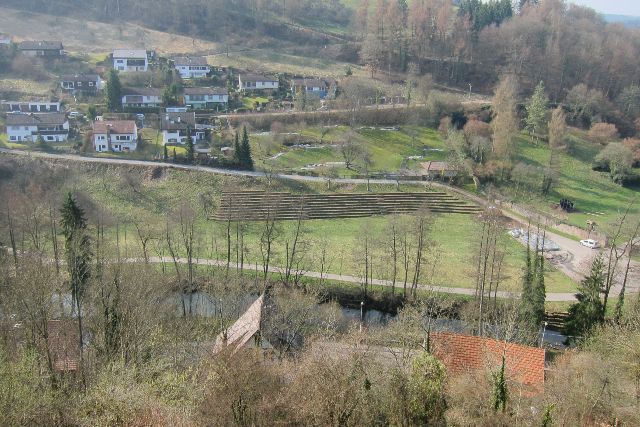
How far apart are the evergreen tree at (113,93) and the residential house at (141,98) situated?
58cm

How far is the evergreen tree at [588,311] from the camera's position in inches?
1148

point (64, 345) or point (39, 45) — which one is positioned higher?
point (39, 45)

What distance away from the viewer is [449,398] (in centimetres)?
1631

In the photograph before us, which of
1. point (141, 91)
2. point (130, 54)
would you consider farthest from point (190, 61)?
point (141, 91)

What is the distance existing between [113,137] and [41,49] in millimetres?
27111

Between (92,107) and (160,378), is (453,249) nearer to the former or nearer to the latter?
(160,378)

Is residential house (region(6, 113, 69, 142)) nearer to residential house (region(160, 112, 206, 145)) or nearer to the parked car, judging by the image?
residential house (region(160, 112, 206, 145))

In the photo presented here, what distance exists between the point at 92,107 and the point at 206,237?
25603 millimetres

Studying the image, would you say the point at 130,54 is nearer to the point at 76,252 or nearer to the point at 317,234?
the point at 317,234

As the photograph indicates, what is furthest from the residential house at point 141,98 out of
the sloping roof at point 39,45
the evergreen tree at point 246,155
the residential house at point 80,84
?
the evergreen tree at point 246,155

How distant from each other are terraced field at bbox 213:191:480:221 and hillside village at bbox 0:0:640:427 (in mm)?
201

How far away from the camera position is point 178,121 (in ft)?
183

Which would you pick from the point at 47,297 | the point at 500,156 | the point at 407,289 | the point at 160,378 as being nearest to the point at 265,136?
the point at 500,156

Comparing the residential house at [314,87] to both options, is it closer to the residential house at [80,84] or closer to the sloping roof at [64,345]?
the residential house at [80,84]
